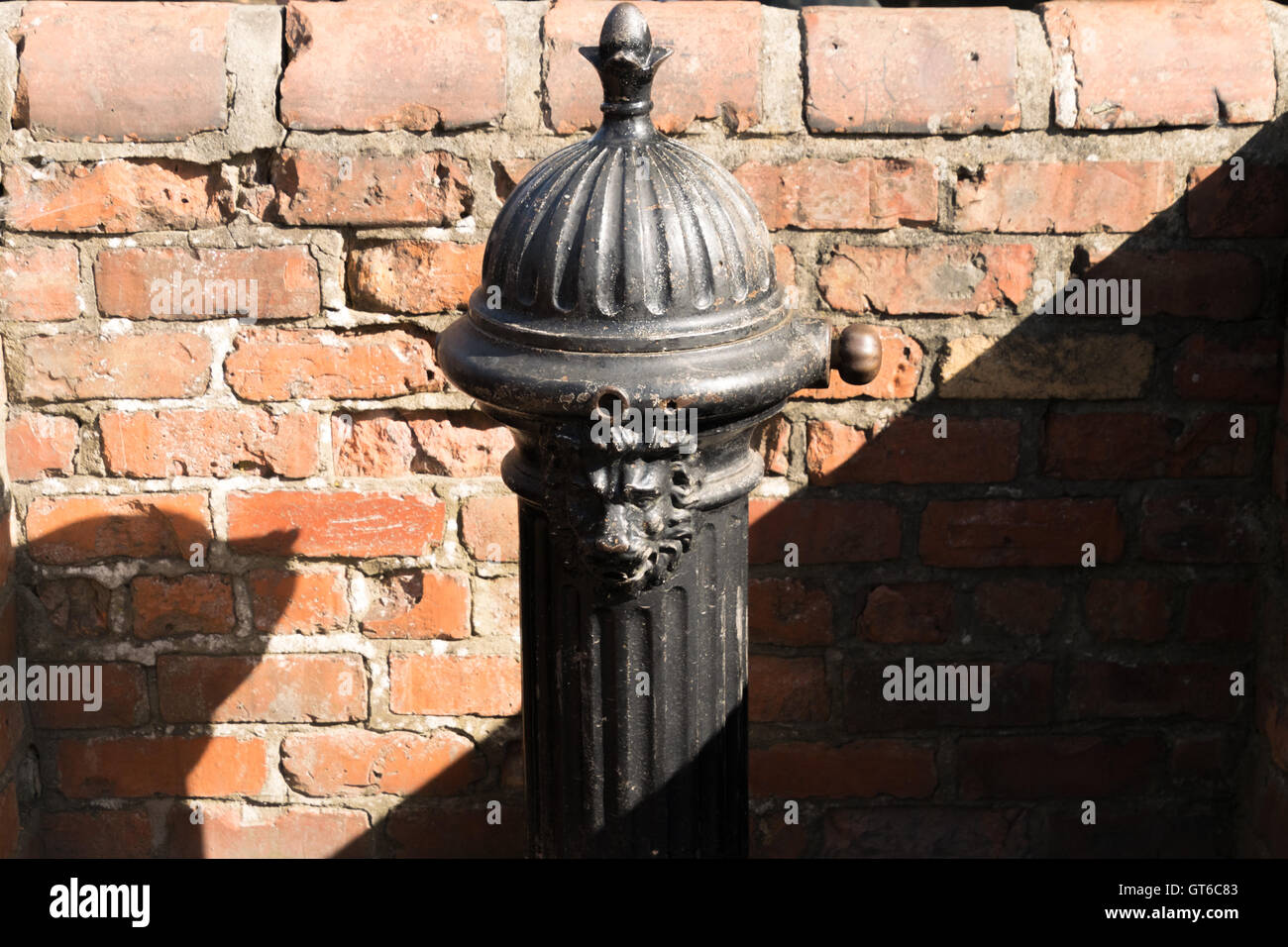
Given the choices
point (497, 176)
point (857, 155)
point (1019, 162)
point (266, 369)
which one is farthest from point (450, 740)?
point (1019, 162)

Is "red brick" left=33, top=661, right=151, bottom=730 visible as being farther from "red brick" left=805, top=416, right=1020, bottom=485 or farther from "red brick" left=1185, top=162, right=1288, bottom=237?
"red brick" left=1185, top=162, right=1288, bottom=237

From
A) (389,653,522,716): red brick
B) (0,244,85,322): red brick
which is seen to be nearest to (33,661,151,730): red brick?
(389,653,522,716): red brick

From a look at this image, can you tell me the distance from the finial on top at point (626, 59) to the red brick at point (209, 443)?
0.84m

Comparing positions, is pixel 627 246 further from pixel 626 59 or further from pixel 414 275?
pixel 414 275

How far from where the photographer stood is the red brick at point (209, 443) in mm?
2055

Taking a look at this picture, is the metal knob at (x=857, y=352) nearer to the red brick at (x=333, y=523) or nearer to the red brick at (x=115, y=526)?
the red brick at (x=333, y=523)

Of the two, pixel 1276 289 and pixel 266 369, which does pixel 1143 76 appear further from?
pixel 266 369

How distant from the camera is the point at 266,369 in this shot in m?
2.04

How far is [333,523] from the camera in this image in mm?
2100

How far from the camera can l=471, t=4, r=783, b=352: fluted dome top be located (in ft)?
4.40

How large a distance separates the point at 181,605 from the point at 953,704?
1193mm

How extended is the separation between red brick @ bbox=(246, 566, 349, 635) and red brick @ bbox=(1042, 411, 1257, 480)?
1079 mm
